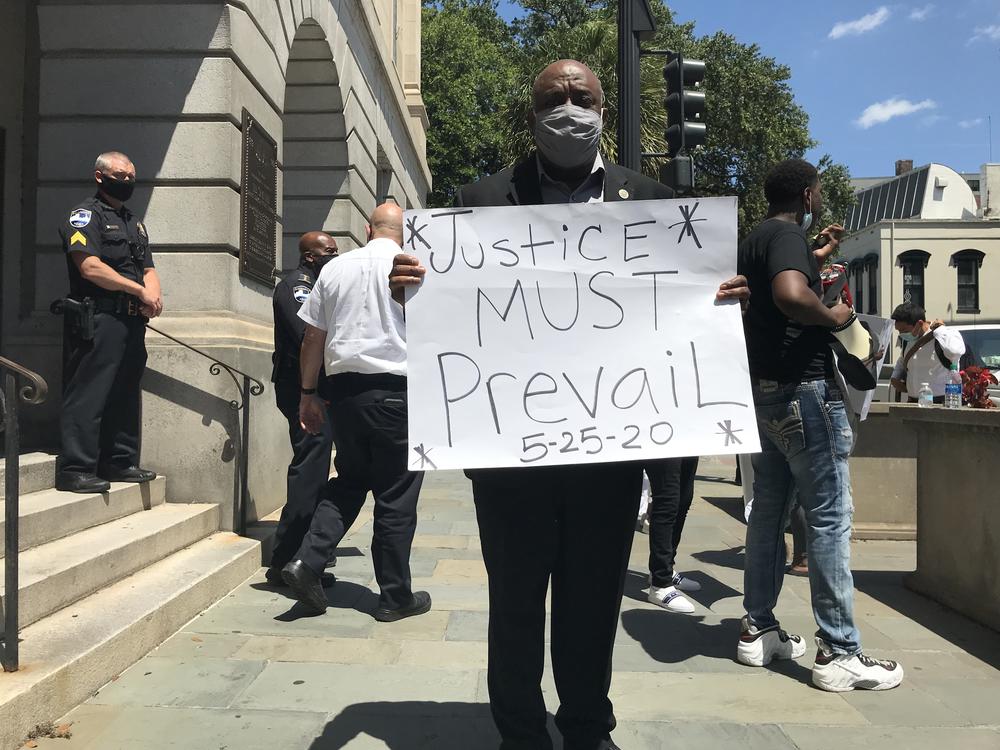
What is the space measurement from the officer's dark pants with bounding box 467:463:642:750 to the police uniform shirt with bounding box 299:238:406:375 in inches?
72.2

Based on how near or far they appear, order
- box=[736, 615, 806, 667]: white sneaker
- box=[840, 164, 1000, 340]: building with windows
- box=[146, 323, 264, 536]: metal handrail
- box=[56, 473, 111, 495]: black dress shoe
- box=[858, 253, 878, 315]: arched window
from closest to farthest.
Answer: box=[736, 615, 806, 667]: white sneaker
box=[56, 473, 111, 495]: black dress shoe
box=[146, 323, 264, 536]: metal handrail
box=[840, 164, 1000, 340]: building with windows
box=[858, 253, 878, 315]: arched window

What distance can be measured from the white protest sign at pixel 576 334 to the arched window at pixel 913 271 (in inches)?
1974

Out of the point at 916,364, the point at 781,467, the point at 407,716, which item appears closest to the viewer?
the point at 407,716

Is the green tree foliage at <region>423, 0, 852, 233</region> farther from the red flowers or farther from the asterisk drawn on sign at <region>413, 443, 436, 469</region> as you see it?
the asterisk drawn on sign at <region>413, 443, 436, 469</region>

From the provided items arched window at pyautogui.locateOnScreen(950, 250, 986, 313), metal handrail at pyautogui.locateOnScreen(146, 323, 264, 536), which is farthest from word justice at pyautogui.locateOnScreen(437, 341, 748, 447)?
arched window at pyautogui.locateOnScreen(950, 250, 986, 313)

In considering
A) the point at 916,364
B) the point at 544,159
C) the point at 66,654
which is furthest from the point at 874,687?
the point at 916,364

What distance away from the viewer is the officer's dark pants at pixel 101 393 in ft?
16.5

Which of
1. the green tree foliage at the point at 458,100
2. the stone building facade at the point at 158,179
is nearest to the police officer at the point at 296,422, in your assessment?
the stone building facade at the point at 158,179

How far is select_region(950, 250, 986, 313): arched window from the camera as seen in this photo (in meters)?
47.2

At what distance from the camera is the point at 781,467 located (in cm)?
403

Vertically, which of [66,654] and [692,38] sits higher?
[692,38]

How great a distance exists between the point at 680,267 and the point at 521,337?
52 cm

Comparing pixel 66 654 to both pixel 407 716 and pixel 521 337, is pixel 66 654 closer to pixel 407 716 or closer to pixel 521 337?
pixel 407 716

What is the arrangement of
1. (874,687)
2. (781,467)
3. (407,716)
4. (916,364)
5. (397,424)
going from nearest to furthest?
(407,716) < (874,687) < (781,467) < (397,424) < (916,364)
